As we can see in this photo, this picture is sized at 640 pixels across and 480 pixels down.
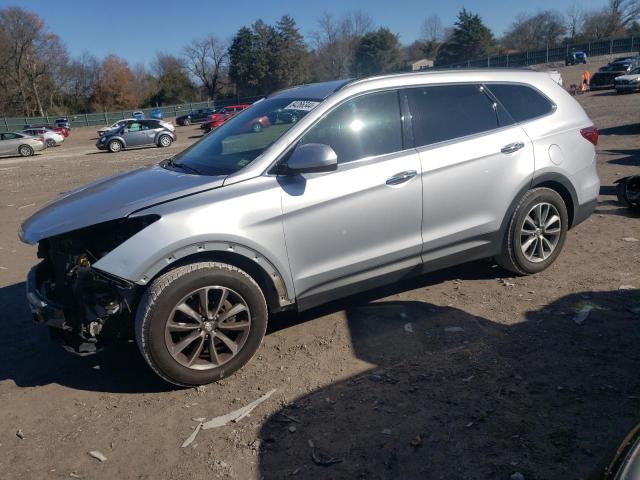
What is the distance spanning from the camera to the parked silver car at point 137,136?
91.6 ft

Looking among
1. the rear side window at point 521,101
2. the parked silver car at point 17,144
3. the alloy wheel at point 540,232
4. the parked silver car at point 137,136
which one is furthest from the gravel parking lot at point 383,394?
the parked silver car at point 17,144

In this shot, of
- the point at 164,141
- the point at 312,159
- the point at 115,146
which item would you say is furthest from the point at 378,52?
the point at 312,159

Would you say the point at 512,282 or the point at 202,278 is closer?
the point at 202,278

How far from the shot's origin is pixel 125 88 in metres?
80.6

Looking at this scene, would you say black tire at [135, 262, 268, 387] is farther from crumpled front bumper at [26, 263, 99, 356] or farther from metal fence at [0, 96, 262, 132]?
metal fence at [0, 96, 262, 132]

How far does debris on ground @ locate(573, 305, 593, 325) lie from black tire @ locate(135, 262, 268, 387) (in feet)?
7.84

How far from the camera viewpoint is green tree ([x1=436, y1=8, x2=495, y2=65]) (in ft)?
238

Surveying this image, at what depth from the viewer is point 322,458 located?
9.07ft

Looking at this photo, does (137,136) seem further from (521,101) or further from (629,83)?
(521,101)

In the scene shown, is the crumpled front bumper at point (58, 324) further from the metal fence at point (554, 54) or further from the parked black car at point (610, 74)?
the metal fence at point (554, 54)

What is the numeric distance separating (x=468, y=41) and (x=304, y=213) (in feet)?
255

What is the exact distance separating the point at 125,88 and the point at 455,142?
3367 inches

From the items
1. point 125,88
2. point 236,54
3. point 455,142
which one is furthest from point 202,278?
point 125,88

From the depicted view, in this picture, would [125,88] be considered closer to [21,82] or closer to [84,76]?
[84,76]
